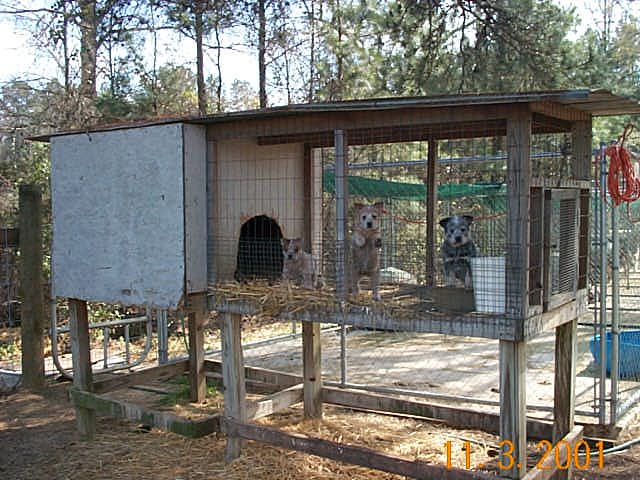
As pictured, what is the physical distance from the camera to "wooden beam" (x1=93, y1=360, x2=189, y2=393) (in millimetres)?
6738

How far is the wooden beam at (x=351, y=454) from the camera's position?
4303mm

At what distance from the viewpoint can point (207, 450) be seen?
5.92m

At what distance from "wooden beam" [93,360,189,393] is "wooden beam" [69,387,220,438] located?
13.1 inches

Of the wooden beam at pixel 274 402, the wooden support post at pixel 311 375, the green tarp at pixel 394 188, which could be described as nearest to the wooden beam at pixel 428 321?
the wooden beam at pixel 274 402

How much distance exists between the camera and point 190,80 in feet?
55.0

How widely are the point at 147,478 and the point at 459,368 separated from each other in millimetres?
4823

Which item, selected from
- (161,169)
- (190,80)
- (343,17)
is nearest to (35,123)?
(190,80)

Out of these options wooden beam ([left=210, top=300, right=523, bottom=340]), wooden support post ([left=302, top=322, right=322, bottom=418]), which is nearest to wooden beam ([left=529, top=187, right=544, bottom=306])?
wooden beam ([left=210, top=300, right=523, bottom=340])

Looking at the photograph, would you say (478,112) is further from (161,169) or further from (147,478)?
(147,478)

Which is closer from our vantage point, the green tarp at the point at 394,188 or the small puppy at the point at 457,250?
the small puppy at the point at 457,250

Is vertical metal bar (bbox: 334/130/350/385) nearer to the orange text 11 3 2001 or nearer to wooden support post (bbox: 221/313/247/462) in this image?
wooden support post (bbox: 221/313/247/462)

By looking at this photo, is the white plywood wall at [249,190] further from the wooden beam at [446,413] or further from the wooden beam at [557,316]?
the wooden beam at [557,316]

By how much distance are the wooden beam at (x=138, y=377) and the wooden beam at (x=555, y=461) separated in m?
4.27

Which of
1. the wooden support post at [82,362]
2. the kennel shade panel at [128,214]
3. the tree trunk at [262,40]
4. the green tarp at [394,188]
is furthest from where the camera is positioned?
the tree trunk at [262,40]
